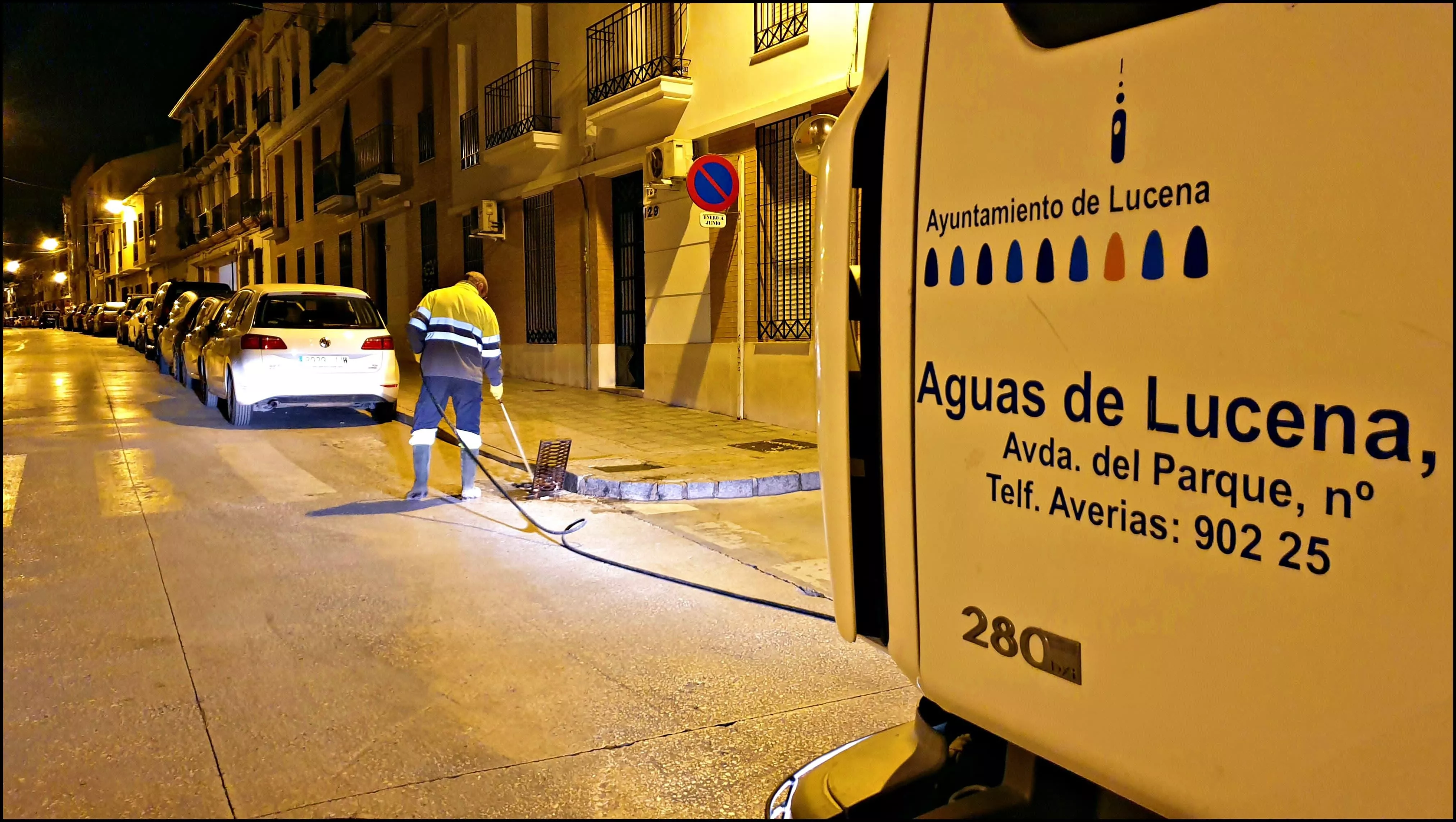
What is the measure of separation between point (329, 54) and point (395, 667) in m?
28.1

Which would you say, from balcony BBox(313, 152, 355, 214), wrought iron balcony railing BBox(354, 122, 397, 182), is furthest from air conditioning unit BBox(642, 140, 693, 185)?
balcony BBox(313, 152, 355, 214)

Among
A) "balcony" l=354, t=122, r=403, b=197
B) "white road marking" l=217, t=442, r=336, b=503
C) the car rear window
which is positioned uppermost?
"balcony" l=354, t=122, r=403, b=197

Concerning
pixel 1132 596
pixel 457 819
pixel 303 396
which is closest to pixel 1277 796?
pixel 1132 596

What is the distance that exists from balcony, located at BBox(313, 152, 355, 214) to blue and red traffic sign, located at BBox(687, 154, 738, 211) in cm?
1870

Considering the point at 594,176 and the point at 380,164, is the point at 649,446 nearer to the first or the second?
the point at 594,176

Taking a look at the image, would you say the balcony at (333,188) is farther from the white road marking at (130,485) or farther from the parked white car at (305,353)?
the white road marking at (130,485)

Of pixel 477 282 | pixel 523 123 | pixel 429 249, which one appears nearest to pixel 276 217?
pixel 429 249

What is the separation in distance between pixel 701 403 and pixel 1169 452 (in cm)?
1208

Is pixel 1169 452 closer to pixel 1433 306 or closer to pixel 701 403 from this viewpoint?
pixel 1433 306

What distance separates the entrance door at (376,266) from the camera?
26969 mm

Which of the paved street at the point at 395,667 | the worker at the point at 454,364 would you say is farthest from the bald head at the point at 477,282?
the paved street at the point at 395,667

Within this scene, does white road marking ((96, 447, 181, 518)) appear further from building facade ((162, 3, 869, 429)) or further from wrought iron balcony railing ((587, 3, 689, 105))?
wrought iron balcony railing ((587, 3, 689, 105))

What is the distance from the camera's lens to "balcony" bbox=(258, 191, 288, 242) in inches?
1410

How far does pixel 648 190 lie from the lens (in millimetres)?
14281
